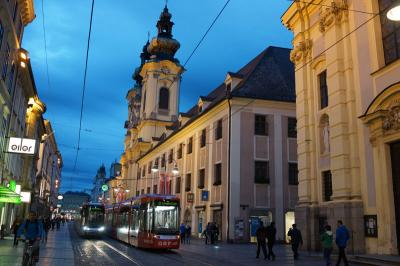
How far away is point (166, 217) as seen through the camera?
23.2 m

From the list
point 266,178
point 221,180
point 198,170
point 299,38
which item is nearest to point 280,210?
point 266,178

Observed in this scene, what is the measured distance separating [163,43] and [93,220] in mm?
39685

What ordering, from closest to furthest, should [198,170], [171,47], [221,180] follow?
1. [221,180]
2. [198,170]
3. [171,47]

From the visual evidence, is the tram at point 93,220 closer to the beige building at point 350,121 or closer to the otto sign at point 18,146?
the otto sign at point 18,146

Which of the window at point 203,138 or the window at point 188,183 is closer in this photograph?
the window at point 203,138

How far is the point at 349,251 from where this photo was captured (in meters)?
18.4

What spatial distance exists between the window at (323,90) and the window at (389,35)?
4.40 meters

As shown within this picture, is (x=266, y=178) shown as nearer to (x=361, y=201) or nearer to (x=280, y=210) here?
(x=280, y=210)

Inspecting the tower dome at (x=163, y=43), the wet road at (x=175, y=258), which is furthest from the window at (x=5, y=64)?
the tower dome at (x=163, y=43)

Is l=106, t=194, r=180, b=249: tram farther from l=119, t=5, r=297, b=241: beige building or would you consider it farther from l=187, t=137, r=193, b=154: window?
l=187, t=137, r=193, b=154: window

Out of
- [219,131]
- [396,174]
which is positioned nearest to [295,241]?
[396,174]

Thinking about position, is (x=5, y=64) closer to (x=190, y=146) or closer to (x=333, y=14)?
(x=333, y=14)

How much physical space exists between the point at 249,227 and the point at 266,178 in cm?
406

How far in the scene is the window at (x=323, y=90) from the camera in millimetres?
22261
